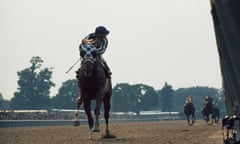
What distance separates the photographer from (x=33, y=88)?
140m

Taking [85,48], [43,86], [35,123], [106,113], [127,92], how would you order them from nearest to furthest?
1. [85,48]
2. [106,113]
3. [35,123]
4. [43,86]
5. [127,92]

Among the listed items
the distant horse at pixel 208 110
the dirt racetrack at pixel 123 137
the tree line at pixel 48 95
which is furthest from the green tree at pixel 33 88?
the dirt racetrack at pixel 123 137

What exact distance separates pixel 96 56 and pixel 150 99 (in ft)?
518

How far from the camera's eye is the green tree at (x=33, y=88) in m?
133

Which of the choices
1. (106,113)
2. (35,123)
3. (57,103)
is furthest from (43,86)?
(106,113)

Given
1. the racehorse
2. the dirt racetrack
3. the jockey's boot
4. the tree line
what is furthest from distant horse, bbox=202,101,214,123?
the tree line

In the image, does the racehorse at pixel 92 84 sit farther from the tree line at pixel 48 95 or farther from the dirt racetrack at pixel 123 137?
the tree line at pixel 48 95

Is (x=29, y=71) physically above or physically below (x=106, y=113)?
above

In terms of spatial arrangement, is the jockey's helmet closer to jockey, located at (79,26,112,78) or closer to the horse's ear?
jockey, located at (79,26,112,78)

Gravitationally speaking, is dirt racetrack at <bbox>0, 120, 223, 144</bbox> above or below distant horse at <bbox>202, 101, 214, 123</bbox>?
below

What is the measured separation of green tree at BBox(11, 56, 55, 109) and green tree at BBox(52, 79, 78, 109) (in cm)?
411

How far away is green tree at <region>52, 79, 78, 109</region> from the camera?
142 m

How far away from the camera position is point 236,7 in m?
5.25

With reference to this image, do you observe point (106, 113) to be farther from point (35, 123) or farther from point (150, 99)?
point (150, 99)
